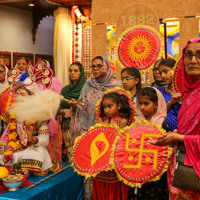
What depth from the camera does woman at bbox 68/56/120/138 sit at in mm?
3543

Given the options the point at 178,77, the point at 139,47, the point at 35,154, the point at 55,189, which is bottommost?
the point at 55,189

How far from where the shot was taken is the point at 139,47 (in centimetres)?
384

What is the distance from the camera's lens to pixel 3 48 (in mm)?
8188

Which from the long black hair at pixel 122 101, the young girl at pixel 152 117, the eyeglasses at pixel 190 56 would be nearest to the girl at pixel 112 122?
the long black hair at pixel 122 101

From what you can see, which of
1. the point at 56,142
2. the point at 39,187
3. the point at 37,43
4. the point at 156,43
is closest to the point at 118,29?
the point at 156,43

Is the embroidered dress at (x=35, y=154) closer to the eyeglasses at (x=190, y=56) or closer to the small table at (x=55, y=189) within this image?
the small table at (x=55, y=189)

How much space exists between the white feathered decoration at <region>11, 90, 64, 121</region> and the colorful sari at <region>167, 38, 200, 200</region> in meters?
1.50

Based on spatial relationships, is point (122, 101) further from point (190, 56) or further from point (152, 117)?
point (190, 56)

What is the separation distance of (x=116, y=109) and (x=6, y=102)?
4.68 ft

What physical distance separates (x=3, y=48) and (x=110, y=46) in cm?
323

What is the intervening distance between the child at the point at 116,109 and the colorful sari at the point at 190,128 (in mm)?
1158

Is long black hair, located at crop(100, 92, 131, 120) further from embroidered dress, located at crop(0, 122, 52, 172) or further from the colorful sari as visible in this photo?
the colorful sari

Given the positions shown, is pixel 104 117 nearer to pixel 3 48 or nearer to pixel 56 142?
pixel 56 142

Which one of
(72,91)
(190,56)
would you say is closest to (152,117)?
(190,56)
